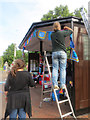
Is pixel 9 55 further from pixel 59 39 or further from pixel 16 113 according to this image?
pixel 16 113

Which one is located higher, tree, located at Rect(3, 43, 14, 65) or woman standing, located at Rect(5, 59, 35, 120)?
tree, located at Rect(3, 43, 14, 65)

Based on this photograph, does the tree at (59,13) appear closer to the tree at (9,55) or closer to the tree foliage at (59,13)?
the tree foliage at (59,13)

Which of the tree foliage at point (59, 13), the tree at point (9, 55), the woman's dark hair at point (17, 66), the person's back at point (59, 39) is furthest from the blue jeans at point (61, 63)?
the tree at point (9, 55)

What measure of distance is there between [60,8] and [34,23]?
2021 cm

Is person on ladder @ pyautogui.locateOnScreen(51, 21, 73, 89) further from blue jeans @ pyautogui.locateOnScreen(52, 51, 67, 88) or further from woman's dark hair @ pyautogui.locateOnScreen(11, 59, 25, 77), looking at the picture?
woman's dark hair @ pyautogui.locateOnScreen(11, 59, 25, 77)

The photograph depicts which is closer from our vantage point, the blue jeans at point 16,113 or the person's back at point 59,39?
the blue jeans at point 16,113

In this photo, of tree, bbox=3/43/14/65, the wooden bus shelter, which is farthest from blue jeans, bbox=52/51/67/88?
tree, bbox=3/43/14/65

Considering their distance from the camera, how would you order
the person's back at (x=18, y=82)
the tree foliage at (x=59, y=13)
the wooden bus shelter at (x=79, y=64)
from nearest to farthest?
the person's back at (x=18, y=82) < the wooden bus shelter at (x=79, y=64) < the tree foliage at (x=59, y=13)

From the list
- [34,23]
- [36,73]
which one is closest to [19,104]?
[34,23]

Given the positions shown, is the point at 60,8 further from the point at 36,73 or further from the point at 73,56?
the point at 73,56

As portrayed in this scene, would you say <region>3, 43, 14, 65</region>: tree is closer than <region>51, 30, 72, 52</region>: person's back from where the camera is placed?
No

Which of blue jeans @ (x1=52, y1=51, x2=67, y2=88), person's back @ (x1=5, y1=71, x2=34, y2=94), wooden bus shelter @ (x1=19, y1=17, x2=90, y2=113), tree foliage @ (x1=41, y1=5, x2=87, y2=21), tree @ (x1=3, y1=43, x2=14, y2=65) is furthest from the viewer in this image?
tree @ (x1=3, y1=43, x2=14, y2=65)

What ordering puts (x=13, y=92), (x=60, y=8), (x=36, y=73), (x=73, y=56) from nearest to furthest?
1. (x=13, y=92)
2. (x=73, y=56)
3. (x=36, y=73)
4. (x=60, y=8)

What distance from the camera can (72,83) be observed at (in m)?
3.88
